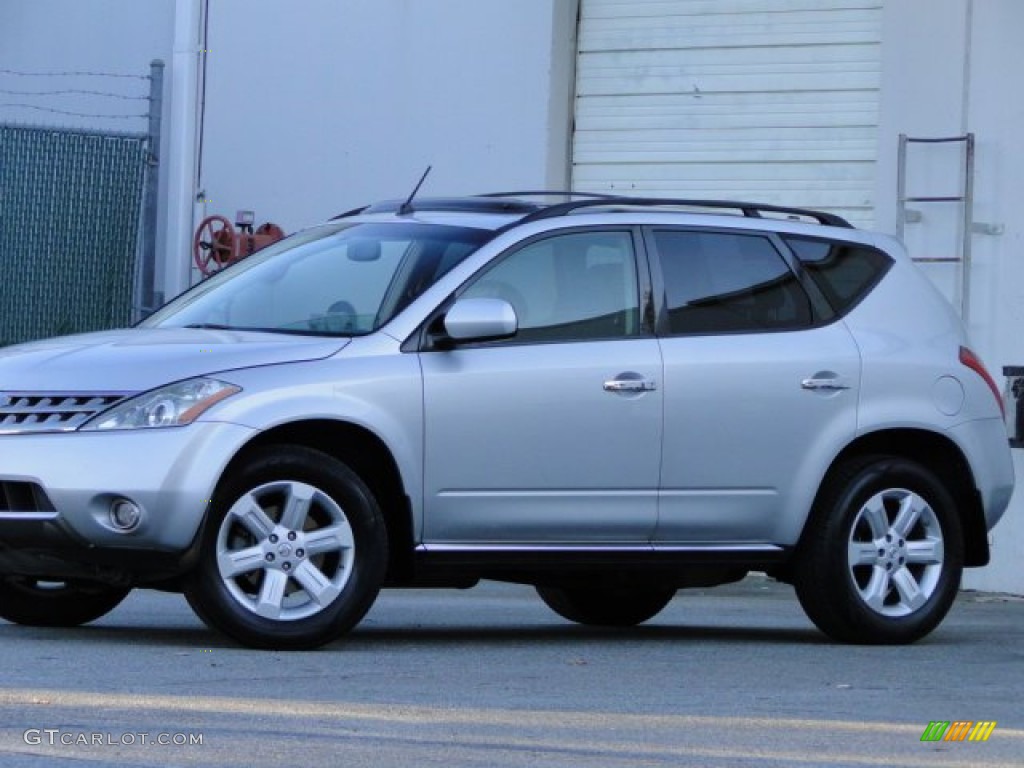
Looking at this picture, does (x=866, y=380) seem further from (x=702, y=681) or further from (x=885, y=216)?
(x=885, y=216)

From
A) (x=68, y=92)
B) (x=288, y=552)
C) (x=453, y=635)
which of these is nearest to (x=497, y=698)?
(x=288, y=552)

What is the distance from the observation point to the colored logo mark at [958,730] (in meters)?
6.98

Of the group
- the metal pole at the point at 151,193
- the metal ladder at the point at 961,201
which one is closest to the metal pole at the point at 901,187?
the metal ladder at the point at 961,201

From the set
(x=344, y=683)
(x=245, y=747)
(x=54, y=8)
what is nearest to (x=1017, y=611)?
(x=344, y=683)

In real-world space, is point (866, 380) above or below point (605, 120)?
below

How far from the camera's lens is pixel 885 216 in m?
15.6

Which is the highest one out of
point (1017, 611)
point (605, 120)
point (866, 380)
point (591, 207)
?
point (605, 120)

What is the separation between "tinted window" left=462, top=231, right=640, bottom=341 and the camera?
9.12 metres

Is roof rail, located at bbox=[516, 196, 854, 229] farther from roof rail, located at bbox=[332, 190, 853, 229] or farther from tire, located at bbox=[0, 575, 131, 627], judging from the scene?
tire, located at bbox=[0, 575, 131, 627]

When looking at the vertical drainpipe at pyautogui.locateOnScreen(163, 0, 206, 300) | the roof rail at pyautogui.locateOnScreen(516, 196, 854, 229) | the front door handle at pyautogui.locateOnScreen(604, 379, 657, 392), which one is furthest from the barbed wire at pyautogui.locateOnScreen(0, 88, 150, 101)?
the front door handle at pyautogui.locateOnScreen(604, 379, 657, 392)

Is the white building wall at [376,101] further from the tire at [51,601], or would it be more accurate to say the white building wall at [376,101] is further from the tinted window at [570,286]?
the tire at [51,601]

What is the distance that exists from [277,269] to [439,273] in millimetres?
836

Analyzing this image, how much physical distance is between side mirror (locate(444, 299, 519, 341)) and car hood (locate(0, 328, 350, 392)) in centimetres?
40

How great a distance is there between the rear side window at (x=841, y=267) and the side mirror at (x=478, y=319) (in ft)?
5.63
